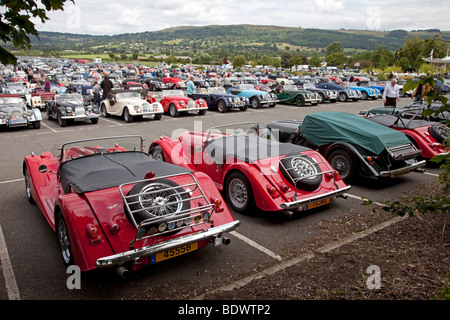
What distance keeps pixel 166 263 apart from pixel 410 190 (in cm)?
551

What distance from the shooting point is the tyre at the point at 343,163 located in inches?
282

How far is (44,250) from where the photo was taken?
4.55 meters

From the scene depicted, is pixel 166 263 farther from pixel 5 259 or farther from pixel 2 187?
pixel 2 187

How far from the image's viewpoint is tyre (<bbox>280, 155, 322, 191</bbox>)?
18.0ft

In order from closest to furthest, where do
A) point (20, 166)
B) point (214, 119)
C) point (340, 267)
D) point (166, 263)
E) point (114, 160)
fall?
point (340, 267), point (166, 263), point (114, 160), point (20, 166), point (214, 119)

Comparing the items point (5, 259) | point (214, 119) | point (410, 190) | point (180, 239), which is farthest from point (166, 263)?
point (214, 119)

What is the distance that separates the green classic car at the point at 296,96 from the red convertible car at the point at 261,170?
16577 millimetres

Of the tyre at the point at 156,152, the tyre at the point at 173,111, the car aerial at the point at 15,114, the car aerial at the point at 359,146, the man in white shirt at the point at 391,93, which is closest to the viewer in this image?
the car aerial at the point at 359,146

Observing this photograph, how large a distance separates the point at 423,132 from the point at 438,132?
375 millimetres

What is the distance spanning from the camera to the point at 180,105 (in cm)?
1762

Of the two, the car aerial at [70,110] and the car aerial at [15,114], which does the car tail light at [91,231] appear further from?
the car aerial at [70,110]

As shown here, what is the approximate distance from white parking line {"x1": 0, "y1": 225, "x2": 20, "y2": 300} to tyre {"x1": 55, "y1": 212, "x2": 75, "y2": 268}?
54cm

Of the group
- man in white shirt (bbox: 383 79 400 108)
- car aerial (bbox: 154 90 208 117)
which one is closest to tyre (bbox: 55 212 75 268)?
man in white shirt (bbox: 383 79 400 108)

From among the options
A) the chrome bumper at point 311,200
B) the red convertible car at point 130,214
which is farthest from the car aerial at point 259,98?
the red convertible car at point 130,214
